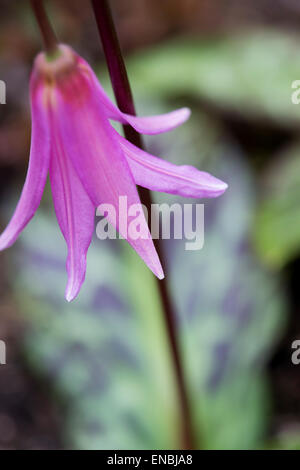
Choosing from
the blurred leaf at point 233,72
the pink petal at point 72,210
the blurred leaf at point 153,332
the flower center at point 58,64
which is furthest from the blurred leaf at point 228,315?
the flower center at point 58,64

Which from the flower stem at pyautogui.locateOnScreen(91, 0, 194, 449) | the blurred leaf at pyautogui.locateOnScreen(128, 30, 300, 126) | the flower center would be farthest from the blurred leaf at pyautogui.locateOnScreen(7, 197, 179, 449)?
the flower center

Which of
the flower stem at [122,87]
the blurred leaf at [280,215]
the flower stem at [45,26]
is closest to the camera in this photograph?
the flower stem at [45,26]

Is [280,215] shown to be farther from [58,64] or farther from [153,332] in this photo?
[58,64]

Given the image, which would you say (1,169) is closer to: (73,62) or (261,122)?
(261,122)

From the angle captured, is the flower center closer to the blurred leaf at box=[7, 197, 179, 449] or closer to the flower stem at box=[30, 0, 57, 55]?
the flower stem at box=[30, 0, 57, 55]

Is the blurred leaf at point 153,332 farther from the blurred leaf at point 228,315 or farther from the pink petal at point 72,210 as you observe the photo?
the pink petal at point 72,210

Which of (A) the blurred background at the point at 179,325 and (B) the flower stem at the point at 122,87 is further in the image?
(A) the blurred background at the point at 179,325
